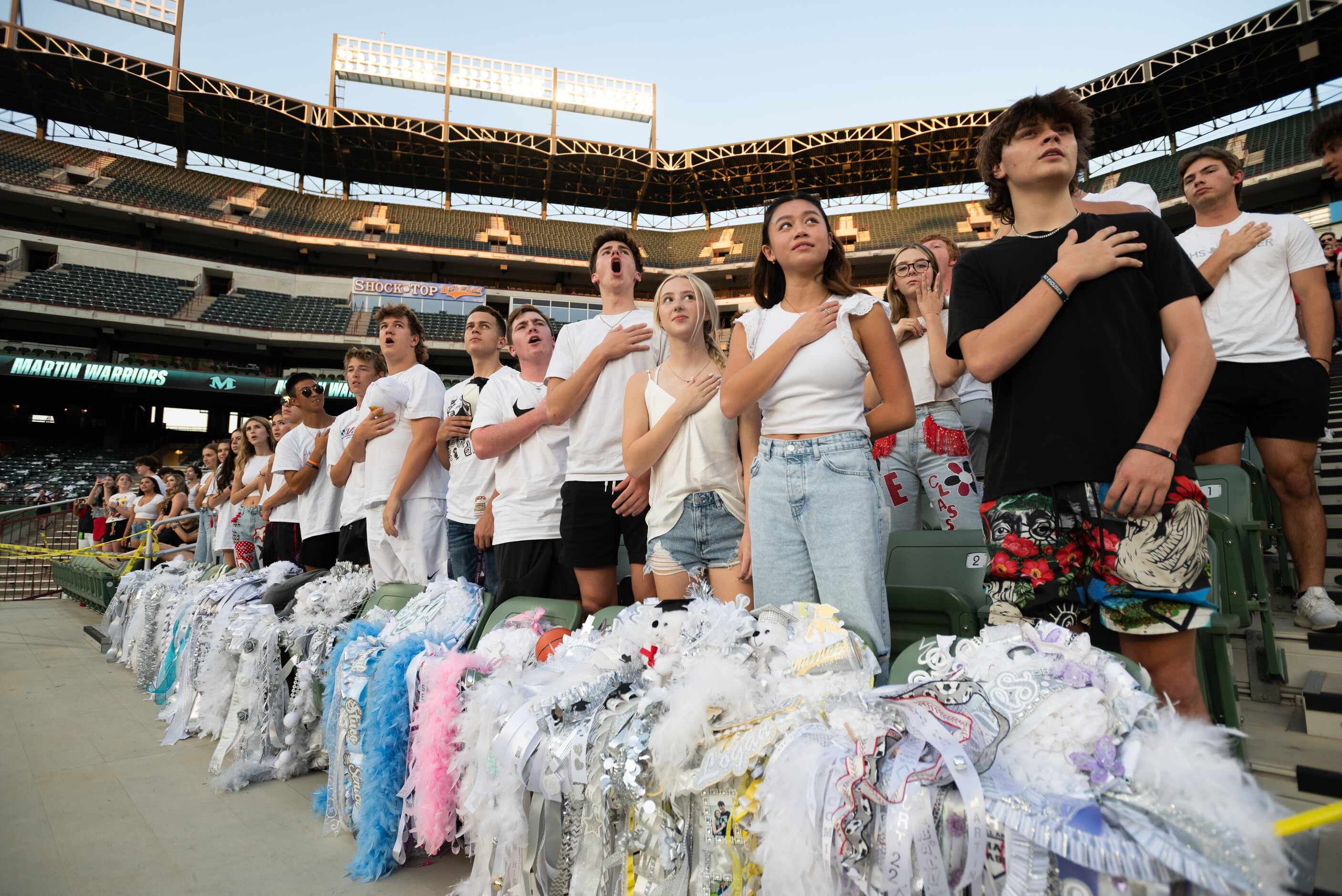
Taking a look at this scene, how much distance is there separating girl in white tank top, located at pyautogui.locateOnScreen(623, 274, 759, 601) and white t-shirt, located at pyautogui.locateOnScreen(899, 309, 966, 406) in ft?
3.20

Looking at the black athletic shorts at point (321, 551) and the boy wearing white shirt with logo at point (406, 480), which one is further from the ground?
the boy wearing white shirt with logo at point (406, 480)

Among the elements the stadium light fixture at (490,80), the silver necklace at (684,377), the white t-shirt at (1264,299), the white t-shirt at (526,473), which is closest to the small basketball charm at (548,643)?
the white t-shirt at (526,473)

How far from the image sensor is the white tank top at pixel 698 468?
207 cm

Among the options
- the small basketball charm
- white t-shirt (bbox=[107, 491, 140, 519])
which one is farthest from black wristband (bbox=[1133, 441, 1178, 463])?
white t-shirt (bbox=[107, 491, 140, 519])

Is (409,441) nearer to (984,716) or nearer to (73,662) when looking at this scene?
(984,716)

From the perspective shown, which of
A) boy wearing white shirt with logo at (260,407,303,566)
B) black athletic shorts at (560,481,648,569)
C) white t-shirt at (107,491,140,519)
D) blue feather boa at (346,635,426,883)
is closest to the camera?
blue feather boa at (346,635,426,883)

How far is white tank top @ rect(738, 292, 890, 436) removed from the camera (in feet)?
5.86

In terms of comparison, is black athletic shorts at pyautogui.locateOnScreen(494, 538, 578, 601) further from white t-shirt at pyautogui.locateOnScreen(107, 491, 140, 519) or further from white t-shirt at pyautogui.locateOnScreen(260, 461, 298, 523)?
white t-shirt at pyautogui.locateOnScreen(107, 491, 140, 519)

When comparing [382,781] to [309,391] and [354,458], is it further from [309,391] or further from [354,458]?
[309,391]

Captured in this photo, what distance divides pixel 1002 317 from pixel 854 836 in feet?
3.37

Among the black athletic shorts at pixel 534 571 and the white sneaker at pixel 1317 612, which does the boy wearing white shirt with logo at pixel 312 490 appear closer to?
the black athletic shorts at pixel 534 571

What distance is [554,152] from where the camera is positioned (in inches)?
1000

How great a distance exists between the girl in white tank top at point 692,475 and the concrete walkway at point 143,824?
1050 mm

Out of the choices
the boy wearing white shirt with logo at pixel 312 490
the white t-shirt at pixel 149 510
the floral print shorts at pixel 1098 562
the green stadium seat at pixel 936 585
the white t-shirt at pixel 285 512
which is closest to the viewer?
the floral print shorts at pixel 1098 562
